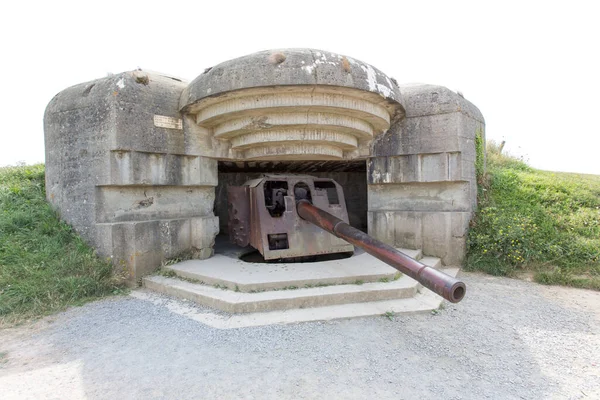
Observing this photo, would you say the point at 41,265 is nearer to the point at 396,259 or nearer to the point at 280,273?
the point at 280,273

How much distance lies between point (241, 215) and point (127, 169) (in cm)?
176

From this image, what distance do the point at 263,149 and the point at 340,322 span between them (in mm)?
2537

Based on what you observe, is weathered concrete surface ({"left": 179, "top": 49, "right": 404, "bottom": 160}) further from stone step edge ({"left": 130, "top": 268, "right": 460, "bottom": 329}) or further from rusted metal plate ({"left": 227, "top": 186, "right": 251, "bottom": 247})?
stone step edge ({"left": 130, "top": 268, "right": 460, "bottom": 329})

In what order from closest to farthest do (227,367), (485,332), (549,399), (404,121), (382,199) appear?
(549,399) → (227,367) → (485,332) → (404,121) → (382,199)

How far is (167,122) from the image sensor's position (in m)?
4.31

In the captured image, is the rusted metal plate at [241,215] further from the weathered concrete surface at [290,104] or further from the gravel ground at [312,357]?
the gravel ground at [312,357]

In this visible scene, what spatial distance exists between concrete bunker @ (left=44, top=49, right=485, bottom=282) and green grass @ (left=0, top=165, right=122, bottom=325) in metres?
0.21

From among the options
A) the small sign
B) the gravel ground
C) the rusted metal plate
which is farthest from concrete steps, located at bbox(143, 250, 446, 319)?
the small sign

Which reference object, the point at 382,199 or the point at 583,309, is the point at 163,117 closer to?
the point at 382,199

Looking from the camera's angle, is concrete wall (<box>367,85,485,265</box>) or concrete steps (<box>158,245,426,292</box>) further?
concrete wall (<box>367,85,485,265</box>)

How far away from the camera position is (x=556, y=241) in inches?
184

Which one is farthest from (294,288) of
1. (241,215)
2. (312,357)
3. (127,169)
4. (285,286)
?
(127,169)

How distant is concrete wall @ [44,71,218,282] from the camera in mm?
3992

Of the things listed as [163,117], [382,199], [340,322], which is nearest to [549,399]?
[340,322]
